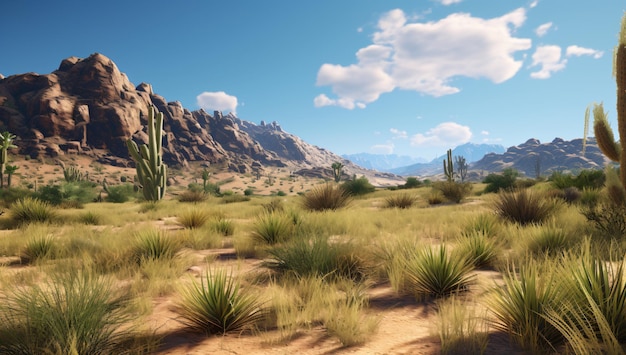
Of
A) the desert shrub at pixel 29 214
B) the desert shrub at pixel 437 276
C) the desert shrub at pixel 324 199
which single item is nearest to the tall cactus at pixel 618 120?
the desert shrub at pixel 437 276

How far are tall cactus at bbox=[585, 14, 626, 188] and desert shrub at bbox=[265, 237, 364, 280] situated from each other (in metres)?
6.41

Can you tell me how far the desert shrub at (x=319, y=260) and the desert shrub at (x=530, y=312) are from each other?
2025mm

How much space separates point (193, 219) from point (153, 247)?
4322mm

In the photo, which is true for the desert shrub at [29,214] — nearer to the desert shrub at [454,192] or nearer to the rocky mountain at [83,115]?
the desert shrub at [454,192]

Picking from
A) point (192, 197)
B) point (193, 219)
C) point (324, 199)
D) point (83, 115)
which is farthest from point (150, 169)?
point (83, 115)

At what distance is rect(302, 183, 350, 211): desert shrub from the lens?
42.3 feet

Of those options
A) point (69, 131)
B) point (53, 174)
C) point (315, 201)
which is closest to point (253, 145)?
point (69, 131)

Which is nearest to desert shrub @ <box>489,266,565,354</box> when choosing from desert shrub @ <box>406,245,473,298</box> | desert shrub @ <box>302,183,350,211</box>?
desert shrub @ <box>406,245,473,298</box>

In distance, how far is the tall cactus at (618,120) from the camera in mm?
6871

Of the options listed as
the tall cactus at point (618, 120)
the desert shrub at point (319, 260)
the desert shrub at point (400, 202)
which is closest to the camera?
the desert shrub at point (319, 260)

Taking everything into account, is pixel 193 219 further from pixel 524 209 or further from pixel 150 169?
pixel 150 169

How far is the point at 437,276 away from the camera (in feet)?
13.6

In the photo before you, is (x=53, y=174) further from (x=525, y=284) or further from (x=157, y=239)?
(x=525, y=284)

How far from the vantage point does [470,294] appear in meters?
4.06
